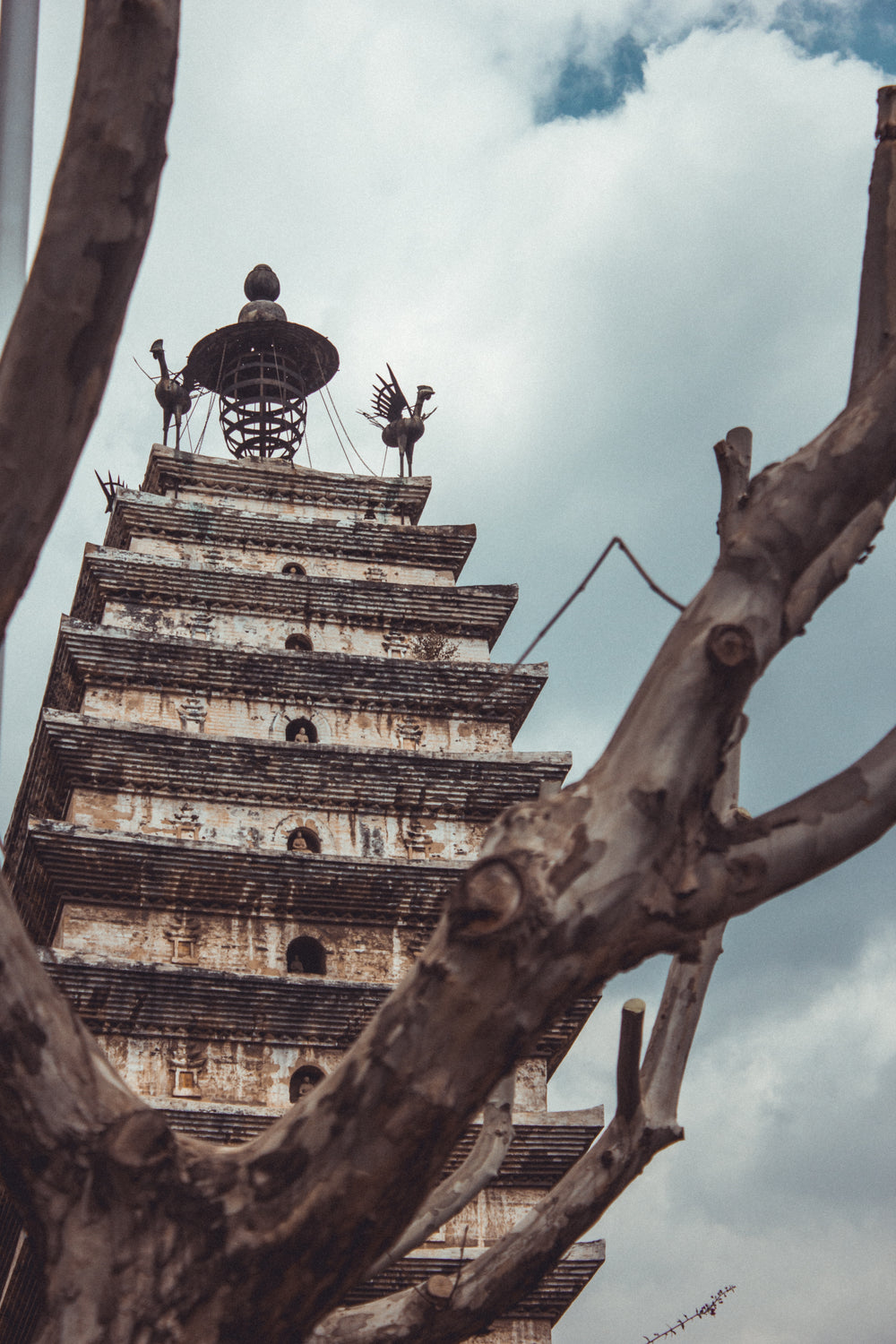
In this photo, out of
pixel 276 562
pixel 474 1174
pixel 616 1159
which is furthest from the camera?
pixel 276 562

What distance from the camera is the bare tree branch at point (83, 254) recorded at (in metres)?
3.40

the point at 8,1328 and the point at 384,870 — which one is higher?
the point at 384,870

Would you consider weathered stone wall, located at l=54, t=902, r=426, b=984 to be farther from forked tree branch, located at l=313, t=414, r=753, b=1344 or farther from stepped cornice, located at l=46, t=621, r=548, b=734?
forked tree branch, located at l=313, t=414, r=753, b=1344

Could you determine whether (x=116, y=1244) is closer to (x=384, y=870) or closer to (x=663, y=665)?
(x=663, y=665)

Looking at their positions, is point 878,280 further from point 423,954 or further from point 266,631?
point 266,631

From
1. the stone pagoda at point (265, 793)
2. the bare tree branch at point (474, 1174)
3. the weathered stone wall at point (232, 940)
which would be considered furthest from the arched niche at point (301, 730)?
the bare tree branch at point (474, 1174)

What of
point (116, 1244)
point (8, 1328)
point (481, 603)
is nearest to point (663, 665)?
point (116, 1244)

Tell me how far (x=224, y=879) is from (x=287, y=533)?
5.84 m

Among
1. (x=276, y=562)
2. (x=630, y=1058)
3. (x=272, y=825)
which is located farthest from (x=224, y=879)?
(x=630, y=1058)

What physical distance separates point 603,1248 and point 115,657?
8.63 m

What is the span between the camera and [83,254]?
3.41 meters

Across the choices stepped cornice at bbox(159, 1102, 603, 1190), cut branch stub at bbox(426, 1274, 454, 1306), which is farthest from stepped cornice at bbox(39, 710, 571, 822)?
cut branch stub at bbox(426, 1274, 454, 1306)

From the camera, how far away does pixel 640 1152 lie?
5629mm

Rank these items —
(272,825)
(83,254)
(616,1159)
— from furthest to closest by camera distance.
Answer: (272,825), (616,1159), (83,254)
